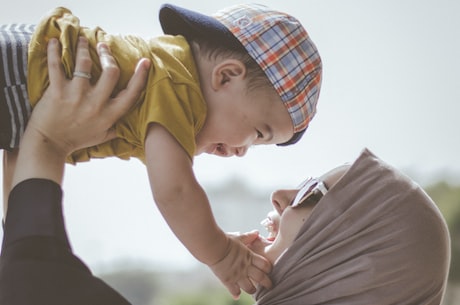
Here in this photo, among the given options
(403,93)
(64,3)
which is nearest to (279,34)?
(64,3)

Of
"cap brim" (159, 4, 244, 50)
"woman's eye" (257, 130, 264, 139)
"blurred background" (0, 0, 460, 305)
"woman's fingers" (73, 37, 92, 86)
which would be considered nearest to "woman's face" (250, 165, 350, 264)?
"woman's eye" (257, 130, 264, 139)

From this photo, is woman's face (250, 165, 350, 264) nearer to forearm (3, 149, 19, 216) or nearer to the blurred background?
forearm (3, 149, 19, 216)

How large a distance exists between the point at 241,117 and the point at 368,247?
0.93 ft

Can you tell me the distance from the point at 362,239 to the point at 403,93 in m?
1.24

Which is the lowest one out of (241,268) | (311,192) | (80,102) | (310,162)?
(310,162)

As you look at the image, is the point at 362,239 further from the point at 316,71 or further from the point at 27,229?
the point at 27,229

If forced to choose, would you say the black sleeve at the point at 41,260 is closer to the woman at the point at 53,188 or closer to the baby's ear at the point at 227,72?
the woman at the point at 53,188

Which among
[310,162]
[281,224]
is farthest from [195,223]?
[310,162]

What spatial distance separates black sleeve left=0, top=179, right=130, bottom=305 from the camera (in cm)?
77

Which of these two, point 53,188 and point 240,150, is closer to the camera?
point 53,188

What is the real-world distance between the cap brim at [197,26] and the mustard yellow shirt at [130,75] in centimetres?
3

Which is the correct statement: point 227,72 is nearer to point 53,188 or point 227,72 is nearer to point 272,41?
point 272,41

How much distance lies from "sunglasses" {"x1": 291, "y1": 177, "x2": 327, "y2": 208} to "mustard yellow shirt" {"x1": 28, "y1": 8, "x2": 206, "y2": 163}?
17 cm

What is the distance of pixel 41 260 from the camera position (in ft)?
2.59
